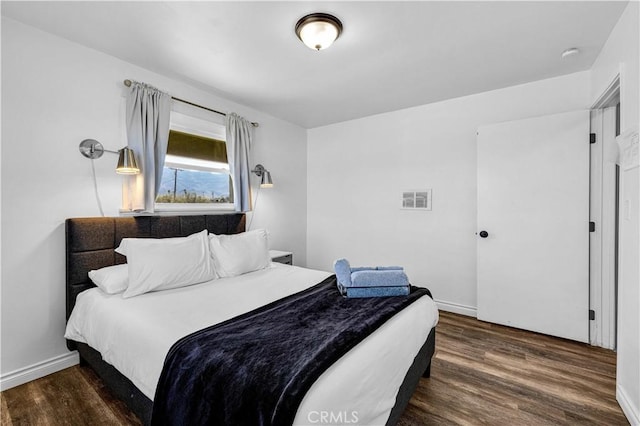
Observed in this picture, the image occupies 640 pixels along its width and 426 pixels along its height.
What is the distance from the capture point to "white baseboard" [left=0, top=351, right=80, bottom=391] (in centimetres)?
204

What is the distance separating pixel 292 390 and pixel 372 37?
93.2 inches

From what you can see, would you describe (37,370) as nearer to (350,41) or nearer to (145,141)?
(145,141)

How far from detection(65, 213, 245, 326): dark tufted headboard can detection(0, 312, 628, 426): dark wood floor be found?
1.98ft

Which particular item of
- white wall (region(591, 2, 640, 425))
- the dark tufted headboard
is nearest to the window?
the dark tufted headboard

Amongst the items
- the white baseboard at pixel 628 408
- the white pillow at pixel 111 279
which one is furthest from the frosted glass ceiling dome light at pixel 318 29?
the white baseboard at pixel 628 408

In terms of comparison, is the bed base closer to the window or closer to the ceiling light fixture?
the window

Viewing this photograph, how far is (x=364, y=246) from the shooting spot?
4219mm

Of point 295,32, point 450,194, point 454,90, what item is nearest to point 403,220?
point 450,194

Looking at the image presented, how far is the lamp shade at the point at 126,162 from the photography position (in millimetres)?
2418

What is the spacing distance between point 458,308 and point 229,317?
2848 mm

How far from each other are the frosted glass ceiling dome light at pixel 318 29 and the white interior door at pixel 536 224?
2.07m

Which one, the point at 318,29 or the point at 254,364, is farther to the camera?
the point at 318,29

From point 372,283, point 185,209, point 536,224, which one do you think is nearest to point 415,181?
point 536,224

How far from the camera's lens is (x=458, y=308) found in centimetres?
348
